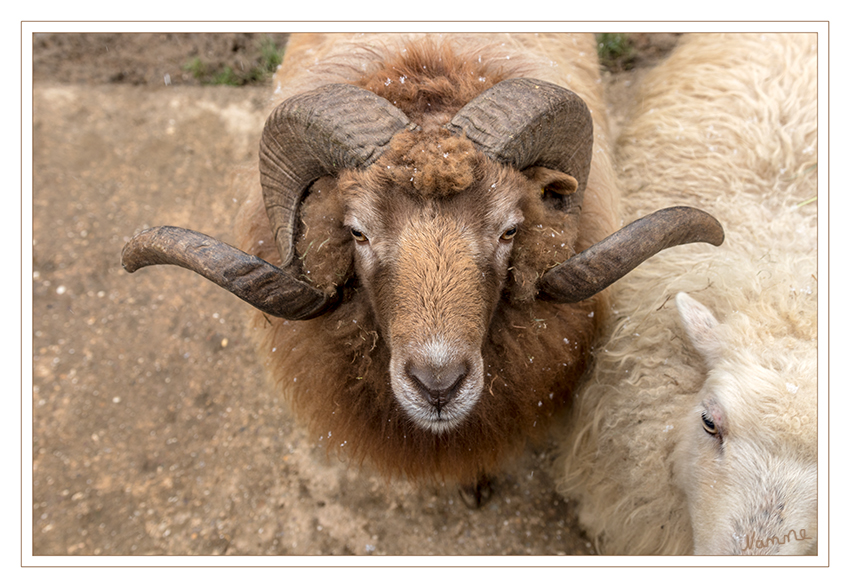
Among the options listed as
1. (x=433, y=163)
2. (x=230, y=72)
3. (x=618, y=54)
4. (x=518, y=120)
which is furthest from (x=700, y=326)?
(x=230, y=72)

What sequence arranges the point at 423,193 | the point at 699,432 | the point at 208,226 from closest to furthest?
the point at 423,193, the point at 699,432, the point at 208,226

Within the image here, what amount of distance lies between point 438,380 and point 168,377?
3.59 m

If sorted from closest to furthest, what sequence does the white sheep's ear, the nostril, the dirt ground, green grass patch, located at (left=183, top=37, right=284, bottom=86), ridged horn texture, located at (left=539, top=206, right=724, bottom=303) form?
the nostril, ridged horn texture, located at (left=539, top=206, right=724, bottom=303), the white sheep's ear, the dirt ground, green grass patch, located at (left=183, top=37, right=284, bottom=86)

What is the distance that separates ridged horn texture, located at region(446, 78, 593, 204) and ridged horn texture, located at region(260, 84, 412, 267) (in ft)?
0.98

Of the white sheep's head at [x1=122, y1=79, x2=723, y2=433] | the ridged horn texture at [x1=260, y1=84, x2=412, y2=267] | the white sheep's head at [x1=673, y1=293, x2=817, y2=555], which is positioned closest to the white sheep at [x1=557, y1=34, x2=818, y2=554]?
the white sheep's head at [x1=673, y1=293, x2=817, y2=555]

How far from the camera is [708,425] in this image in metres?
2.52

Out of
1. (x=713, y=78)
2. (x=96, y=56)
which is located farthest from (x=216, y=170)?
(x=713, y=78)

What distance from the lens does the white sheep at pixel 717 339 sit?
227cm

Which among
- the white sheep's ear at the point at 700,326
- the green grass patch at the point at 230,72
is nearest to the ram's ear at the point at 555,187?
the white sheep's ear at the point at 700,326

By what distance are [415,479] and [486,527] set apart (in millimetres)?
1248

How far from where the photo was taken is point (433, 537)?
3984 mm

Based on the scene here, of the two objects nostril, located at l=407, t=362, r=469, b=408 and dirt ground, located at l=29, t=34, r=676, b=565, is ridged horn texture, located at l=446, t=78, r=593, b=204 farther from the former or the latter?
dirt ground, located at l=29, t=34, r=676, b=565

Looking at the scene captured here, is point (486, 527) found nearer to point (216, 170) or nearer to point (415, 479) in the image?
point (415, 479)

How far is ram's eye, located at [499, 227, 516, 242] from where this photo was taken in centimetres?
238
